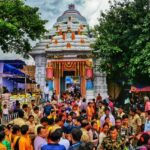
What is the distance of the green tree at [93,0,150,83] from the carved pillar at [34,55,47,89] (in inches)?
314

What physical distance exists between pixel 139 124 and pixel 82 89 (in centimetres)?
2114

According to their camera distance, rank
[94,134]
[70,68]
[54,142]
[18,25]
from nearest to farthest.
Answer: [54,142]
[94,134]
[18,25]
[70,68]

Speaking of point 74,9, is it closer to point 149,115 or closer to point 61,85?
point 61,85

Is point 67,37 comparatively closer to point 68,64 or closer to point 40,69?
point 68,64

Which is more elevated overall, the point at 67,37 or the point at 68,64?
the point at 67,37

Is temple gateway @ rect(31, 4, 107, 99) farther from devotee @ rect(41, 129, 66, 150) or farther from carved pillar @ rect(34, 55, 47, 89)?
devotee @ rect(41, 129, 66, 150)

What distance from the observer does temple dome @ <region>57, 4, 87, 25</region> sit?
1544 inches

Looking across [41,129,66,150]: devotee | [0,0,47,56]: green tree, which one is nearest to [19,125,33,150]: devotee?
[41,129,66,150]: devotee

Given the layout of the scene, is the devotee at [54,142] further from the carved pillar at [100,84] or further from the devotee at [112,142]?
the carved pillar at [100,84]

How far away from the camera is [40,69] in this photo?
116 feet

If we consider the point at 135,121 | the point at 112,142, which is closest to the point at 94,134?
the point at 112,142

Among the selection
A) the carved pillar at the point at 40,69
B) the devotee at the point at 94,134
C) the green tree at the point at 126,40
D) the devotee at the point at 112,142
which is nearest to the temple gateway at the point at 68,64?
the carved pillar at the point at 40,69

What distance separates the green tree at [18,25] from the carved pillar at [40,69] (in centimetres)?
614

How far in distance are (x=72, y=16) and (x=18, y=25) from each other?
567 inches
